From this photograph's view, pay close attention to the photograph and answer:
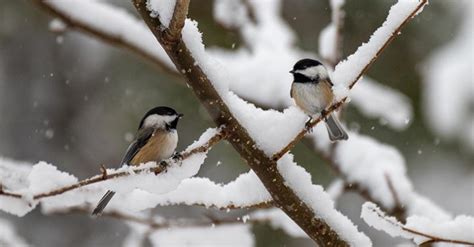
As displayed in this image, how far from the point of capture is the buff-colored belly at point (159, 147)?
2703 mm

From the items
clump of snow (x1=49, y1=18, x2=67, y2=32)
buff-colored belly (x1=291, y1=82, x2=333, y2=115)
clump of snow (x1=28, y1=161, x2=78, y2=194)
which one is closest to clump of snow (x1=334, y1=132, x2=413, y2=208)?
buff-colored belly (x1=291, y1=82, x2=333, y2=115)

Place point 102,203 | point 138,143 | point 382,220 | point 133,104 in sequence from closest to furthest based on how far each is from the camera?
point 382,220
point 102,203
point 138,143
point 133,104

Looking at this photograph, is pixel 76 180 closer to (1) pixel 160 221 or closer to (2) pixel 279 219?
(1) pixel 160 221

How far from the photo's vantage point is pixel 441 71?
6.86 m

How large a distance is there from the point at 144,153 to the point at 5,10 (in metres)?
6.87

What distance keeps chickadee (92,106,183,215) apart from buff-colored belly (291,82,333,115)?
49 cm

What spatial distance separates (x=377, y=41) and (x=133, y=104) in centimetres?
686

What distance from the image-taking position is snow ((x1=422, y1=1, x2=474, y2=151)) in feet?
22.2

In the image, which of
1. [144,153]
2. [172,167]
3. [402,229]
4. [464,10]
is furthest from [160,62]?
[464,10]

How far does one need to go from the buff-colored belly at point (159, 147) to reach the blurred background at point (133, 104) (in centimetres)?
417

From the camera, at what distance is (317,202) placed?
1.90 meters

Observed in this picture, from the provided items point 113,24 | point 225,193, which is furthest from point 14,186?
point 113,24

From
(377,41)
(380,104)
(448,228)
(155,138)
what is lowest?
(448,228)

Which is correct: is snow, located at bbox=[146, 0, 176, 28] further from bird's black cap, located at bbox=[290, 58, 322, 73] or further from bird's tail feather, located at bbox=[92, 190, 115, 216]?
bird's black cap, located at bbox=[290, 58, 322, 73]
